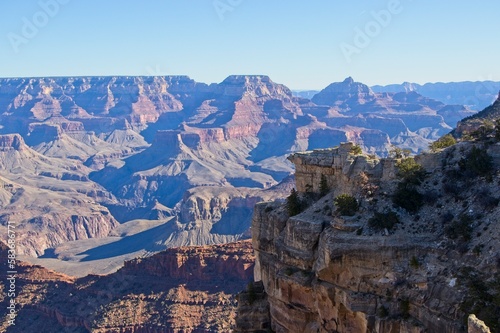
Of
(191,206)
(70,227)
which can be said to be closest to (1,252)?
(191,206)

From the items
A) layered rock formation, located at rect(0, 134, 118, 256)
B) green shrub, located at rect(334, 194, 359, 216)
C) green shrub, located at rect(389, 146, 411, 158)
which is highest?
green shrub, located at rect(389, 146, 411, 158)

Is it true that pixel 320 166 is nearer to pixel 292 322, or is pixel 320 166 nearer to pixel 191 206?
Answer: pixel 292 322

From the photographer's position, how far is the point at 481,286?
19609 millimetres

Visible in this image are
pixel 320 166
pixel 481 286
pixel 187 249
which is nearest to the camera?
pixel 481 286

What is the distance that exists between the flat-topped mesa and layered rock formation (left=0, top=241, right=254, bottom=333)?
32.1m

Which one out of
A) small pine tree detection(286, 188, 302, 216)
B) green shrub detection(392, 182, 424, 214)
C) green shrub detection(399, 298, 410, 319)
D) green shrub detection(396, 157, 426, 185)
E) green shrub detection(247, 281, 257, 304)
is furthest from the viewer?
green shrub detection(247, 281, 257, 304)

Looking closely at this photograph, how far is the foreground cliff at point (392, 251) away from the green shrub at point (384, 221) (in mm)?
41

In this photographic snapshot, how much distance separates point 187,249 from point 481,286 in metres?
56.3

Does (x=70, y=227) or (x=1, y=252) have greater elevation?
(x=1, y=252)

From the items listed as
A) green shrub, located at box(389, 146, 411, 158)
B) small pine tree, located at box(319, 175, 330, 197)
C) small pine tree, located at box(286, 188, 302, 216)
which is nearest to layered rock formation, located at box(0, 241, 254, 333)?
small pine tree, located at box(286, 188, 302, 216)

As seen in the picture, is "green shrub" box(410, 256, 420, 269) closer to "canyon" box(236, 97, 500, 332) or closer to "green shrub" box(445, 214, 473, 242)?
"canyon" box(236, 97, 500, 332)

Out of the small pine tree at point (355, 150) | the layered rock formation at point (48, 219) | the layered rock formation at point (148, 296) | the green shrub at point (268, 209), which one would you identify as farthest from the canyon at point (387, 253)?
the layered rock formation at point (48, 219)

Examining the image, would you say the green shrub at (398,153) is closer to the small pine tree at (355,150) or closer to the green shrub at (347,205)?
the small pine tree at (355,150)

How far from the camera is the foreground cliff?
20375 mm
